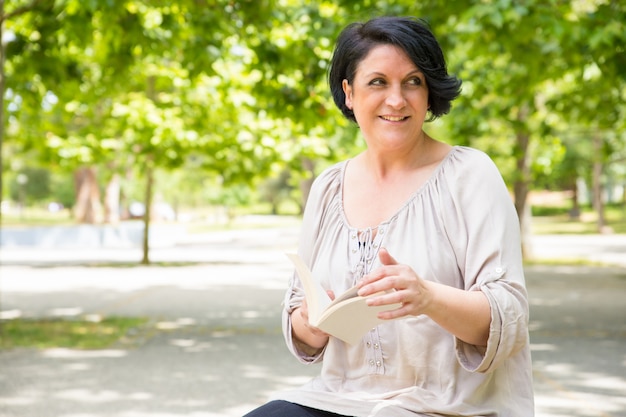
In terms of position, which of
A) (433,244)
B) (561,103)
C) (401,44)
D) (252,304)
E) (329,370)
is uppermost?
(561,103)

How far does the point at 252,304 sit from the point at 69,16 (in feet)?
17.3

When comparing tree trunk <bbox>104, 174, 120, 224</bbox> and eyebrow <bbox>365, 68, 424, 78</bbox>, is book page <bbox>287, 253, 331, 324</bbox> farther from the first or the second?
tree trunk <bbox>104, 174, 120, 224</bbox>

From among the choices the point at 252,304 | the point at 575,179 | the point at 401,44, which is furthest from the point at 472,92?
the point at 575,179

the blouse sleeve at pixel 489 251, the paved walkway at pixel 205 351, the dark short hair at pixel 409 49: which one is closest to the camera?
Answer: the blouse sleeve at pixel 489 251

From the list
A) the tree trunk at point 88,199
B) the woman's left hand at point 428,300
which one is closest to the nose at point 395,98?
the woman's left hand at point 428,300

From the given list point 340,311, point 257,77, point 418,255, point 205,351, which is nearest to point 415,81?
point 418,255

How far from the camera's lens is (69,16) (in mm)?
8531

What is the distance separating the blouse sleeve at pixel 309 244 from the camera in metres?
2.54

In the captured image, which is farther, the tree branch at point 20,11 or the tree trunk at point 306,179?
the tree trunk at point 306,179

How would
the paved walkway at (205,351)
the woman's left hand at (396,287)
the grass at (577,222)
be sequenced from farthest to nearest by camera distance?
the grass at (577,222) < the paved walkway at (205,351) < the woman's left hand at (396,287)

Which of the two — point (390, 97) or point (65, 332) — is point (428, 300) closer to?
point (390, 97)

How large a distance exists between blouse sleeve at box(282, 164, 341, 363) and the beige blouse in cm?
14

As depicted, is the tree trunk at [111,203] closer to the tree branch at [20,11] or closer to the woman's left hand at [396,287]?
the tree branch at [20,11]

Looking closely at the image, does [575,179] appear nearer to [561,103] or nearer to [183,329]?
[561,103]
